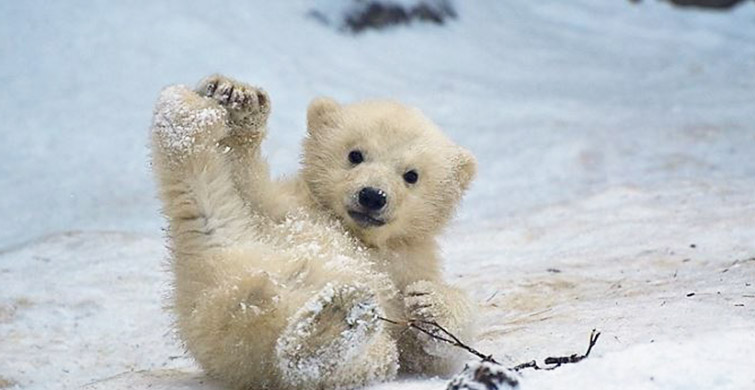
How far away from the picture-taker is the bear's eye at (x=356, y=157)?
421 centimetres

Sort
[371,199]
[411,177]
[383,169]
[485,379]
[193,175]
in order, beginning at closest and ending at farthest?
[485,379] < [193,175] < [371,199] < [383,169] < [411,177]

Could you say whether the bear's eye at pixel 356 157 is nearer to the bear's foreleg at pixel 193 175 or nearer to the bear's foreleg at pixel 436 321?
the bear's foreleg at pixel 436 321

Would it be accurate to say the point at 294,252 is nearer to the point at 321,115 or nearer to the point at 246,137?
the point at 246,137

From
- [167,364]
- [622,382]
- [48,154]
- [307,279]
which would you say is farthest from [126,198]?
[622,382]

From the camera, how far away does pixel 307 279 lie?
3.46m

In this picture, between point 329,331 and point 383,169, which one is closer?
point 329,331

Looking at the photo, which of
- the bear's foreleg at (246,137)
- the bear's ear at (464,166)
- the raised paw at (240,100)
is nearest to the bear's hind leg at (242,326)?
the bear's foreleg at (246,137)

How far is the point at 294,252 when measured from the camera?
3582 millimetres

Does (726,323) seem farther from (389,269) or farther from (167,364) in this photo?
(167,364)

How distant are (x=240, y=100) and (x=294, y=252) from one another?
0.51m

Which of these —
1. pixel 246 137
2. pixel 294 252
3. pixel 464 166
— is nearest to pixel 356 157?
pixel 464 166

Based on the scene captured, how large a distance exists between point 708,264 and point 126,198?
12.3 ft

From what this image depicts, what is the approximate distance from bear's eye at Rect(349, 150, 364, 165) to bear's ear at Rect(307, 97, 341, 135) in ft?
0.74

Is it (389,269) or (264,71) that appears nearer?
(389,269)
